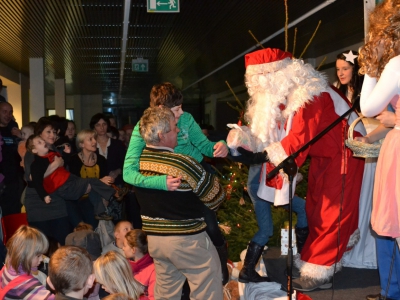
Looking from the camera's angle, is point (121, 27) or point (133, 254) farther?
point (121, 27)

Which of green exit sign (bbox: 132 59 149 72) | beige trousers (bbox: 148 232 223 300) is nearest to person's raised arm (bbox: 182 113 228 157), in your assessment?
beige trousers (bbox: 148 232 223 300)

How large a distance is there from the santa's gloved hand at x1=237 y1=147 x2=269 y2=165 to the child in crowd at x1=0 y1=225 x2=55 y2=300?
129 cm

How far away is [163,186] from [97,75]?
1248 centimetres

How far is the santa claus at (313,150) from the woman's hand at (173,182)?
50 cm

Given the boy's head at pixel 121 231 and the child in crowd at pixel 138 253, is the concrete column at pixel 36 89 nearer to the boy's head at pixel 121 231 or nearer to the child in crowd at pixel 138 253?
the boy's head at pixel 121 231

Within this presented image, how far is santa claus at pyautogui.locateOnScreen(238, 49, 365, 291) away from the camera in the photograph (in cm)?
338

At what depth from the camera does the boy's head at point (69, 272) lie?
2715 mm

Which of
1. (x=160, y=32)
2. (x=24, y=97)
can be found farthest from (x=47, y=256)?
(x=24, y=97)

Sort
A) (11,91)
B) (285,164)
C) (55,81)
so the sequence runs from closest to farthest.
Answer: (285,164) < (11,91) < (55,81)

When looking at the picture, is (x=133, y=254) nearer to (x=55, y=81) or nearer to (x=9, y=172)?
(x=9, y=172)

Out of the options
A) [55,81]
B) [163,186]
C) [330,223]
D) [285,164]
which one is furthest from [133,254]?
[55,81]

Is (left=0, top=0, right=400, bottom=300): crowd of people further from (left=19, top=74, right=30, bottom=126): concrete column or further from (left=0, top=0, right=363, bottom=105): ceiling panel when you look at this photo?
(left=19, top=74, right=30, bottom=126): concrete column

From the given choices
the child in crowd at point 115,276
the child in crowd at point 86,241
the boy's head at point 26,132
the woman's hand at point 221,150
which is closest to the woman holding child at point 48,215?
the child in crowd at point 86,241

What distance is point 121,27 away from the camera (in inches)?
332
